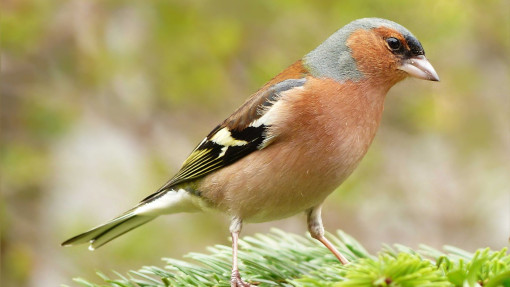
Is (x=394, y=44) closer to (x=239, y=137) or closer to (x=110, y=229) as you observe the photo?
(x=239, y=137)

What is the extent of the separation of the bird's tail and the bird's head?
105 centimetres

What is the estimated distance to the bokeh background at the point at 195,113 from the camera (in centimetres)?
452

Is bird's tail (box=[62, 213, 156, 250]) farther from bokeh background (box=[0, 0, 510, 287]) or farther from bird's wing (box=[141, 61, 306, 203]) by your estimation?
bokeh background (box=[0, 0, 510, 287])

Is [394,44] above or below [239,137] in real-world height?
above

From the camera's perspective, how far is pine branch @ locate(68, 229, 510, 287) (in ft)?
4.53

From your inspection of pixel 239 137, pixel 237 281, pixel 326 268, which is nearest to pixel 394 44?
pixel 239 137

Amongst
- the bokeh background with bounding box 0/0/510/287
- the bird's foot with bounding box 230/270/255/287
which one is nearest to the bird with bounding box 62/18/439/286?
the bird's foot with bounding box 230/270/255/287

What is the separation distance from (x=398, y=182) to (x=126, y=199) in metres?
2.31

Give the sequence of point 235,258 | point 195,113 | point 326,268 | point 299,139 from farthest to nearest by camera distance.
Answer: point 195,113 < point 299,139 < point 235,258 < point 326,268

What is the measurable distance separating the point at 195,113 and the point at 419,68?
2.89 meters

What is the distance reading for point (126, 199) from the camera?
5.82 m

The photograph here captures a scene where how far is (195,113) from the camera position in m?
5.52

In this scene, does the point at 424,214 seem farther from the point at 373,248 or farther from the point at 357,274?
the point at 357,274

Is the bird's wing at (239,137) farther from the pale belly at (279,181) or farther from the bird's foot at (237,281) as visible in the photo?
the bird's foot at (237,281)
